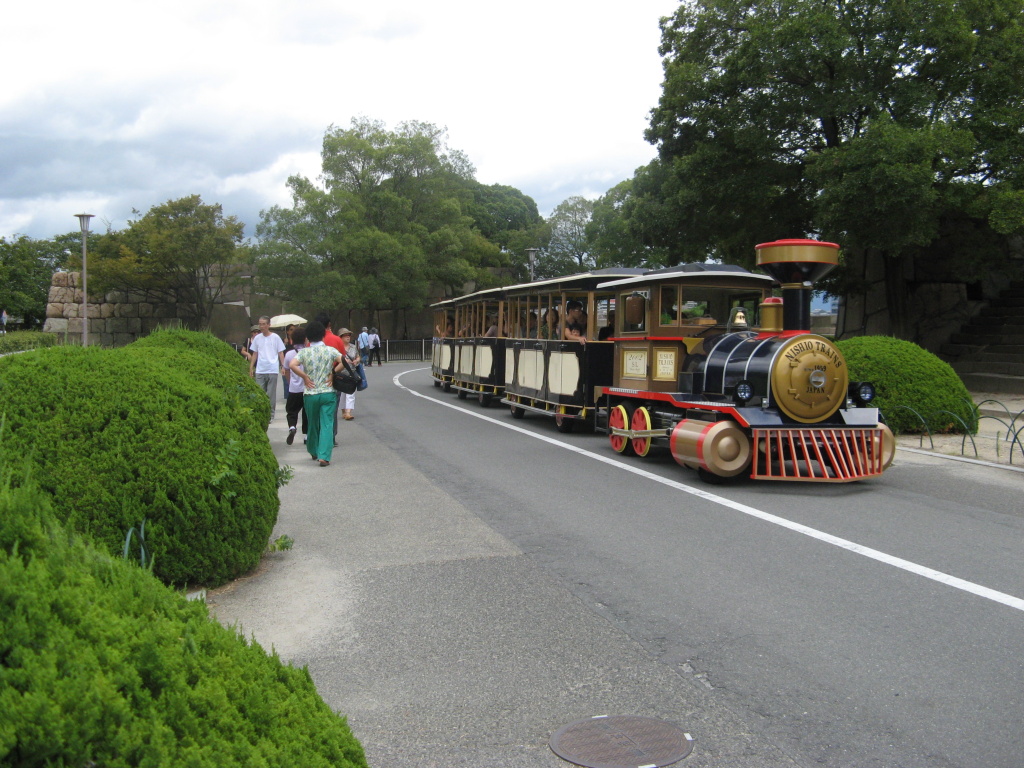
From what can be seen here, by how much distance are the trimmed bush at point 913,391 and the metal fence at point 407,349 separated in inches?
1451

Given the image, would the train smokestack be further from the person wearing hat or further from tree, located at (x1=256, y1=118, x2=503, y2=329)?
tree, located at (x1=256, y1=118, x2=503, y2=329)

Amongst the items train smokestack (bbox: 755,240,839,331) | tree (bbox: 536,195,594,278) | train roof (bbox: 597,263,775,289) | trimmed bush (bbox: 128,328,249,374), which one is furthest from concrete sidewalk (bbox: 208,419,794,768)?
tree (bbox: 536,195,594,278)

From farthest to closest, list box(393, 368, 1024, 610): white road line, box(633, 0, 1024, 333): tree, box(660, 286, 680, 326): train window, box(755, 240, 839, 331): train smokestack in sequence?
box(633, 0, 1024, 333): tree → box(660, 286, 680, 326): train window → box(755, 240, 839, 331): train smokestack → box(393, 368, 1024, 610): white road line

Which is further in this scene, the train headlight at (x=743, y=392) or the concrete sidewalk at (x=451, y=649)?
the train headlight at (x=743, y=392)

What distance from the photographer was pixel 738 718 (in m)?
3.80

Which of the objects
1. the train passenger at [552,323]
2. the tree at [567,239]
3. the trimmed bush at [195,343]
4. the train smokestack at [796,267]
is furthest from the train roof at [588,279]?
the tree at [567,239]

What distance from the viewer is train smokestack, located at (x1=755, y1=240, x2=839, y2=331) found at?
32.2ft

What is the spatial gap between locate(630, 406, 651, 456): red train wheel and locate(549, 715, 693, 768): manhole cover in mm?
7468

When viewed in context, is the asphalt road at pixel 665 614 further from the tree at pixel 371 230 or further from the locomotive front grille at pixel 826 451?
the tree at pixel 371 230

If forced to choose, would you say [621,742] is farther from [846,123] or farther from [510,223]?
[510,223]

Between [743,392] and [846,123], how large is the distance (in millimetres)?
15333

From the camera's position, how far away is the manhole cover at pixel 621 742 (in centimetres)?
342

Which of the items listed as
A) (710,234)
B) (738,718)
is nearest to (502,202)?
(710,234)

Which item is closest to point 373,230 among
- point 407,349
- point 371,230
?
point 371,230
